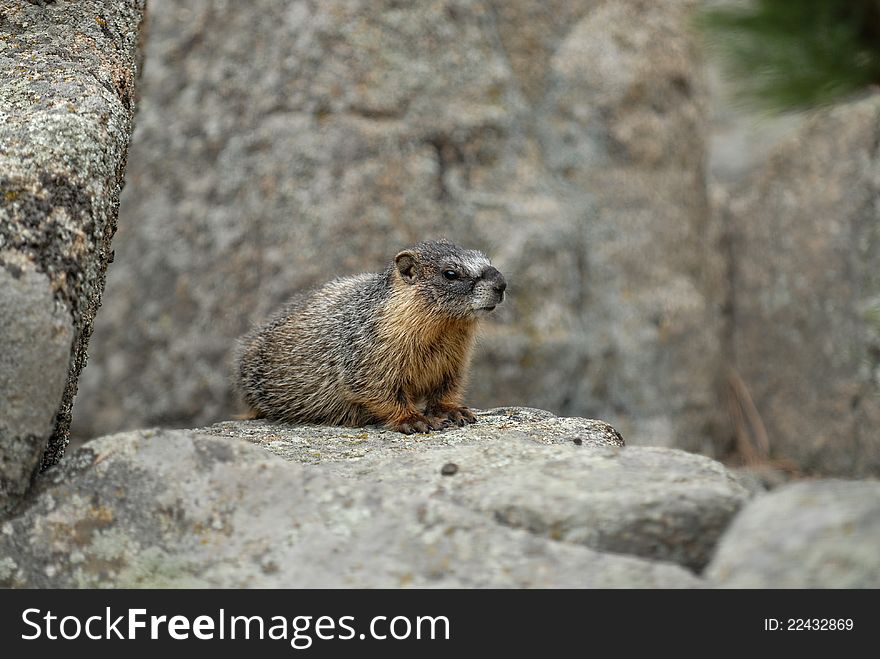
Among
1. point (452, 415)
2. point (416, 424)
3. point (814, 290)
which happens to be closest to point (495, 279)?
point (452, 415)

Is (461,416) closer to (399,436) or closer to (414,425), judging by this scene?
(414,425)

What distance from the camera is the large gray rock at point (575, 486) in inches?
170

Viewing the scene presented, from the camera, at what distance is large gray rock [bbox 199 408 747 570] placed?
14.2ft

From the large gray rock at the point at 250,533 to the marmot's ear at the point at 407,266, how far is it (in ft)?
8.84

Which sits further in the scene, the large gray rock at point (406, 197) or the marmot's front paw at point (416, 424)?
the large gray rock at point (406, 197)

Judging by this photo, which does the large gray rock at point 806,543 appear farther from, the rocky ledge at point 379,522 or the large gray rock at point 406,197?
the large gray rock at point 406,197

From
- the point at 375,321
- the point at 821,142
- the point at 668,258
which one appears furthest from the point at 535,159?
the point at 375,321

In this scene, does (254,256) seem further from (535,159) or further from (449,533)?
(449,533)

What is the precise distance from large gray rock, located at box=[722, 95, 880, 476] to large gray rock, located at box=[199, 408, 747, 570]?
5251 millimetres

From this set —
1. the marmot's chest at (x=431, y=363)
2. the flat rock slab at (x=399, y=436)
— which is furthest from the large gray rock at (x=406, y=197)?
the flat rock slab at (x=399, y=436)

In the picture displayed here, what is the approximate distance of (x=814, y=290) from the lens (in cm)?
1086

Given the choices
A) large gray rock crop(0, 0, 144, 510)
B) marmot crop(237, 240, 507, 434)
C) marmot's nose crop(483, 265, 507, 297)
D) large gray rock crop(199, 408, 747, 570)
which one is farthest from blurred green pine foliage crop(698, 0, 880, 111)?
large gray rock crop(0, 0, 144, 510)

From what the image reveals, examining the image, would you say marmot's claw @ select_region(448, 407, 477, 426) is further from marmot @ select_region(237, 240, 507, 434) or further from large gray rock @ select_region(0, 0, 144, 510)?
large gray rock @ select_region(0, 0, 144, 510)

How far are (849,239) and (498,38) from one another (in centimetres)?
423
